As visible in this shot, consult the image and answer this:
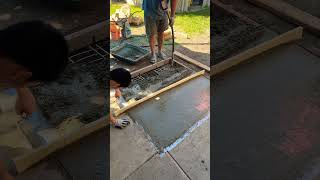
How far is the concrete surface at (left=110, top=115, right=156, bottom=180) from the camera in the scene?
3711mm

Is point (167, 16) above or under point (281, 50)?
above

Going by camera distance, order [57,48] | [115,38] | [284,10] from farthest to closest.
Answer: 1. [115,38]
2. [284,10]
3. [57,48]

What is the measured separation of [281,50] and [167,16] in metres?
1.95

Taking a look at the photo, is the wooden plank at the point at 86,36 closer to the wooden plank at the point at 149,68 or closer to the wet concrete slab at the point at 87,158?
the wooden plank at the point at 149,68

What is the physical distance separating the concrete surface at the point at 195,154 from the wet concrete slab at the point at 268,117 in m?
0.10

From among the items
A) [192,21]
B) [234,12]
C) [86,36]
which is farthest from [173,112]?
[192,21]

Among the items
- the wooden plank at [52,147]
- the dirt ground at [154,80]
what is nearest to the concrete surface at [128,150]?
the wooden plank at [52,147]

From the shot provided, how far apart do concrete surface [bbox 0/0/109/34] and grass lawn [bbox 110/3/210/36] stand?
231 centimetres

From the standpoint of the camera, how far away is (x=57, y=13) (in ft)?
23.0

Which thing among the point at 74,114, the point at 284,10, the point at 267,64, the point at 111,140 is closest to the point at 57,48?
the point at 111,140

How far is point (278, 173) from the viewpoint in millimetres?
3711

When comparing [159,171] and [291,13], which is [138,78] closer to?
[159,171]

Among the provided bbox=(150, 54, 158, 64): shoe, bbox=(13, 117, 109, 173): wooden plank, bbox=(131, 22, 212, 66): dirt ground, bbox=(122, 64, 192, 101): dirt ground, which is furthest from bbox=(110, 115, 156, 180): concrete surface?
bbox=(131, 22, 212, 66): dirt ground

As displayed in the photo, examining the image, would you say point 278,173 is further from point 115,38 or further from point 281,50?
point 115,38
